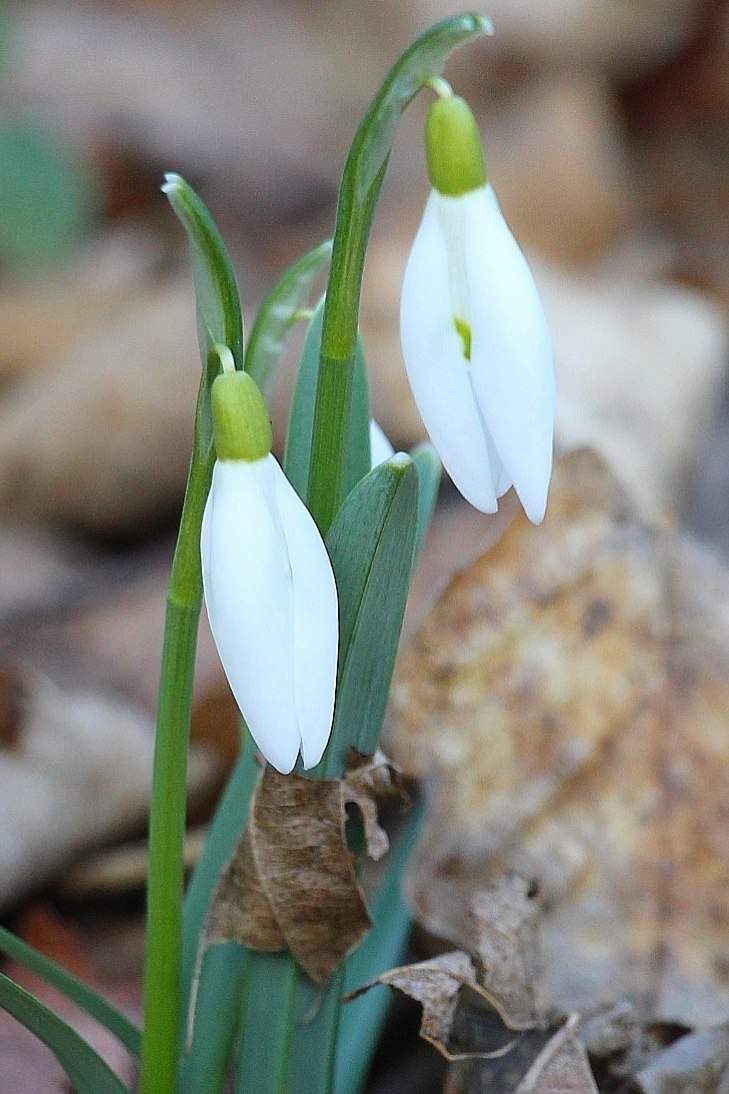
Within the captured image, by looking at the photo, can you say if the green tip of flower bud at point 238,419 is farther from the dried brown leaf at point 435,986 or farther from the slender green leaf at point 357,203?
the dried brown leaf at point 435,986

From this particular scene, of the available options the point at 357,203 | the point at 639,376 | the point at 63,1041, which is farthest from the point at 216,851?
the point at 639,376

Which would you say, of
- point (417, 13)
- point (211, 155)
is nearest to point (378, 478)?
point (211, 155)

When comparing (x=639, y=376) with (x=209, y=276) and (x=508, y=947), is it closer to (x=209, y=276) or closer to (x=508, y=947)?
(x=508, y=947)

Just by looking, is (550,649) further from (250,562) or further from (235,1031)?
(250,562)

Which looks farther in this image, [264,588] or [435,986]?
[435,986]

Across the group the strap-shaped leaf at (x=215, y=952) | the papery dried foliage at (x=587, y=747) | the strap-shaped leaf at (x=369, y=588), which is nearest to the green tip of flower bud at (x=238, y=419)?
the strap-shaped leaf at (x=369, y=588)

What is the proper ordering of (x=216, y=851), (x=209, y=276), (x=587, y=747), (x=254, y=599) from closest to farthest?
(x=254, y=599) → (x=209, y=276) → (x=216, y=851) → (x=587, y=747)
